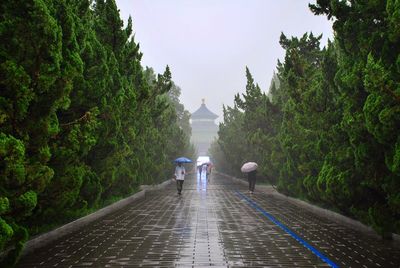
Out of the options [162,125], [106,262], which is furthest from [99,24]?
[162,125]

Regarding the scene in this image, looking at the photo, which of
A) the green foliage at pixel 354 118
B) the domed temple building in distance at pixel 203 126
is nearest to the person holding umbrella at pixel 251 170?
the green foliage at pixel 354 118

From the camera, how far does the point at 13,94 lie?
7.81m

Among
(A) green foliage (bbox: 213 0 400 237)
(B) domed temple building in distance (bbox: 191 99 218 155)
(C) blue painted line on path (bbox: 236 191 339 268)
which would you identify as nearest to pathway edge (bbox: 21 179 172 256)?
(C) blue painted line on path (bbox: 236 191 339 268)

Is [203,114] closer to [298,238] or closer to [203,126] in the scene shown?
[203,126]

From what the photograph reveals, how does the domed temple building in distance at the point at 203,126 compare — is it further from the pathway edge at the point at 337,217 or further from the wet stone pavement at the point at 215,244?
the wet stone pavement at the point at 215,244

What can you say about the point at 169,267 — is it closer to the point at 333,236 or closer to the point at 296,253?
the point at 296,253

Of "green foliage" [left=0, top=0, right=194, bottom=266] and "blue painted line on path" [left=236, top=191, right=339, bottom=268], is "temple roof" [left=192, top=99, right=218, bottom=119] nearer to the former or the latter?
"green foliage" [left=0, top=0, right=194, bottom=266]

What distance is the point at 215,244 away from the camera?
9.80 meters

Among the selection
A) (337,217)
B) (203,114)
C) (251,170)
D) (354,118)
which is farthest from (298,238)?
(203,114)

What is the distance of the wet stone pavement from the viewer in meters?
8.12

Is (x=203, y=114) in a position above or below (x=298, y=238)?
above

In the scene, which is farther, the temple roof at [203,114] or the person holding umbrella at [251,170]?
the temple roof at [203,114]

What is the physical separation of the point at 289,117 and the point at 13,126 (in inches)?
563

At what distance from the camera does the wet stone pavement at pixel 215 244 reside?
26.6ft
